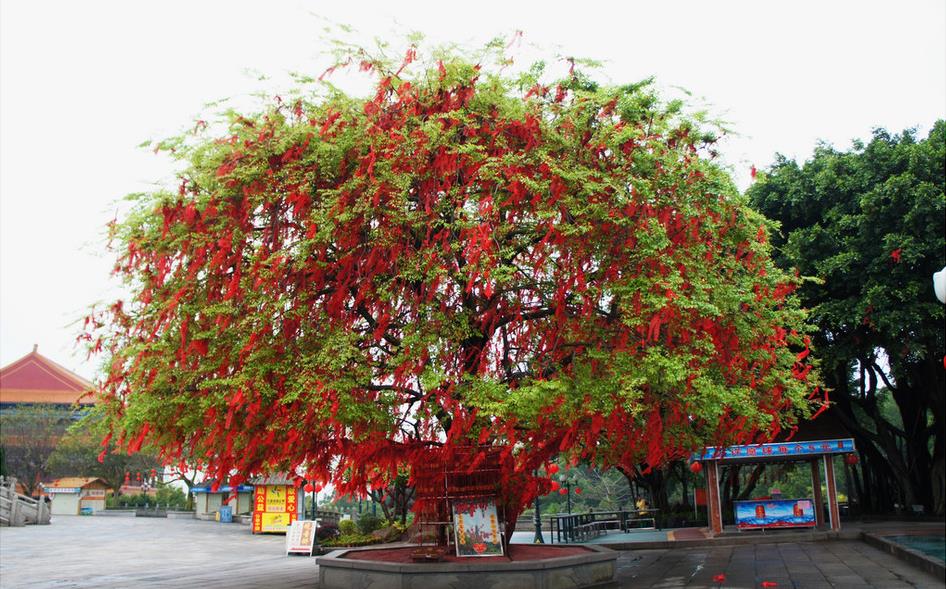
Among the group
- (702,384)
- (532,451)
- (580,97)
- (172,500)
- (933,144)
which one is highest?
(933,144)

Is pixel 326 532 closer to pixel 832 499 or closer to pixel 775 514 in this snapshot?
pixel 775 514

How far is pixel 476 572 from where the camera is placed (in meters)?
12.6

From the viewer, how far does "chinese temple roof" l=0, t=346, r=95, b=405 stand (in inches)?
2842

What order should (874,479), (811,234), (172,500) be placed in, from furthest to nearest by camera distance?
(172,500), (874,479), (811,234)

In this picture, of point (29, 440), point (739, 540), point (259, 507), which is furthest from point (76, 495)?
point (739, 540)

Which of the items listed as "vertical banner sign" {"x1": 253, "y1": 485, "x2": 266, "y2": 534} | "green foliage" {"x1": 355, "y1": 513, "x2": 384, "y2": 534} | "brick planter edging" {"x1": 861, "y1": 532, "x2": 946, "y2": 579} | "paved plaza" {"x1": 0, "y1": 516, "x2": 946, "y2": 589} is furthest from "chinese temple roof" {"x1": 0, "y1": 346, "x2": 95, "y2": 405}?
"brick planter edging" {"x1": 861, "y1": 532, "x2": 946, "y2": 579}

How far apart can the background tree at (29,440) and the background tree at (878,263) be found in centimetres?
5337

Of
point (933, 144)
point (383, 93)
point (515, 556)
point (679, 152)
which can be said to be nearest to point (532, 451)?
point (515, 556)

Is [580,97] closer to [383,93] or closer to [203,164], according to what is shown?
[383,93]

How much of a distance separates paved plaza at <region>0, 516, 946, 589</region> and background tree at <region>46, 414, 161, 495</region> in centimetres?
2852

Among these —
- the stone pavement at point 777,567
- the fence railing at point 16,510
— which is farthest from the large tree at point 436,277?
the fence railing at point 16,510

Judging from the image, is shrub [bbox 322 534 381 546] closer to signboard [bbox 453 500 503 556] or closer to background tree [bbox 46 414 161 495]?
signboard [bbox 453 500 503 556]

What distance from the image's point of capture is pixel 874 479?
33.4 meters

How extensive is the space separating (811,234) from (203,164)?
61.3 ft
